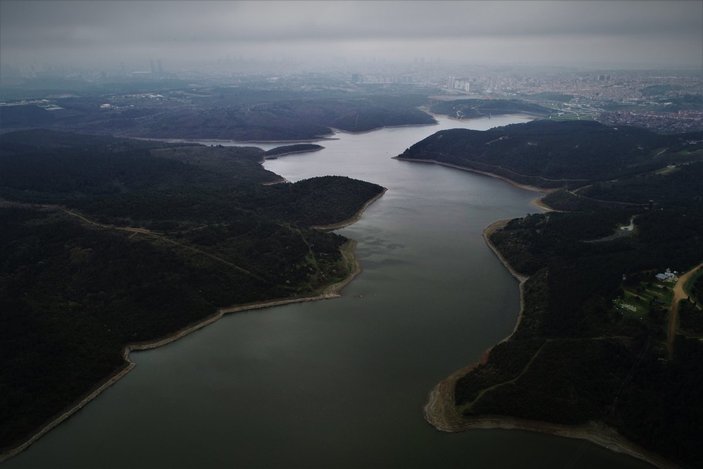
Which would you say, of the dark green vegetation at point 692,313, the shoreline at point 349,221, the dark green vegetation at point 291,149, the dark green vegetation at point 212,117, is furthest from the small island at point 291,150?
the dark green vegetation at point 692,313

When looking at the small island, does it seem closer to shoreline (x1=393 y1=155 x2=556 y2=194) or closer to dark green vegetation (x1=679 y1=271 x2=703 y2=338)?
shoreline (x1=393 y1=155 x2=556 y2=194)

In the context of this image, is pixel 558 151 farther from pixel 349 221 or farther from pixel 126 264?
pixel 126 264

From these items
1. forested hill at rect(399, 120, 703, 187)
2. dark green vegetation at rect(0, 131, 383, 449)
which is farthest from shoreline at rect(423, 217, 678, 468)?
forested hill at rect(399, 120, 703, 187)

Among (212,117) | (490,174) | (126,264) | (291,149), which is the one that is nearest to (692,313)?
(126,264)

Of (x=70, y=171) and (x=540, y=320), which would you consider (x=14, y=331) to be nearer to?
(x=540, y=320)

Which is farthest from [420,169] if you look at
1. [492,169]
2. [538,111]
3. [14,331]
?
[538,111]

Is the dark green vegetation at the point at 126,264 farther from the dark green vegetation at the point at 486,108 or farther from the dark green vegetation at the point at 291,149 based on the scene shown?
the dark green vegetation at the point at 486,108
